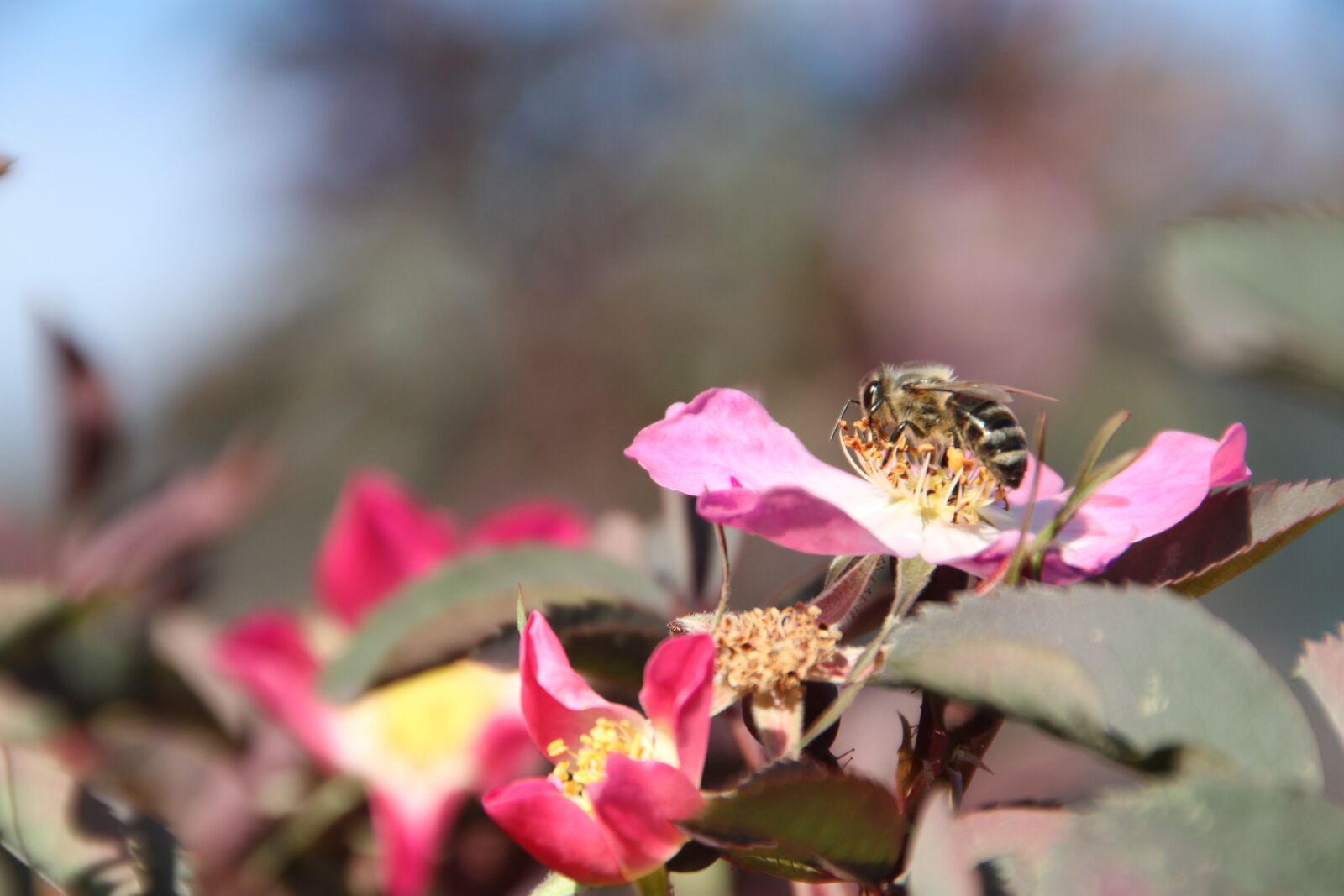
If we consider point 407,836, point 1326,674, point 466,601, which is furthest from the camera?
point 407,836

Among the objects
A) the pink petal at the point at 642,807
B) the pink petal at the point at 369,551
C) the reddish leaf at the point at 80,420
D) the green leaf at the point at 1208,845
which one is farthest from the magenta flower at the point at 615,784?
the reddish leaf at the point at 80,420

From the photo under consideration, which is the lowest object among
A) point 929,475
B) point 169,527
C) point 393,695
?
point 393,695

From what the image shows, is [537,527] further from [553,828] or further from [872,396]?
[553,828]

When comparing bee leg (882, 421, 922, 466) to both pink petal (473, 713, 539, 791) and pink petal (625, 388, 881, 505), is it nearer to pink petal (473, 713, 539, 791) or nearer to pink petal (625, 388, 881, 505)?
pink petal (625, 388, 881, 505)

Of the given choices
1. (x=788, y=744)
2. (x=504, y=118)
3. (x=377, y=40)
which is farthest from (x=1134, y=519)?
(x=377, y=40)

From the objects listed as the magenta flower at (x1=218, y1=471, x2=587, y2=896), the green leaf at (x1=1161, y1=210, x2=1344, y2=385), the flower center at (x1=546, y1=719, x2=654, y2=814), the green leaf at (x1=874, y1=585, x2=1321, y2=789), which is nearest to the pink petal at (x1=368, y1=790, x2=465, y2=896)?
the magenta flower at (x1=218, y1=471, x2=587, y2=896)

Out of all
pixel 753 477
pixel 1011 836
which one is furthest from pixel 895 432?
pixel 1011 836

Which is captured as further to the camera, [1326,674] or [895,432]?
[895,432]
